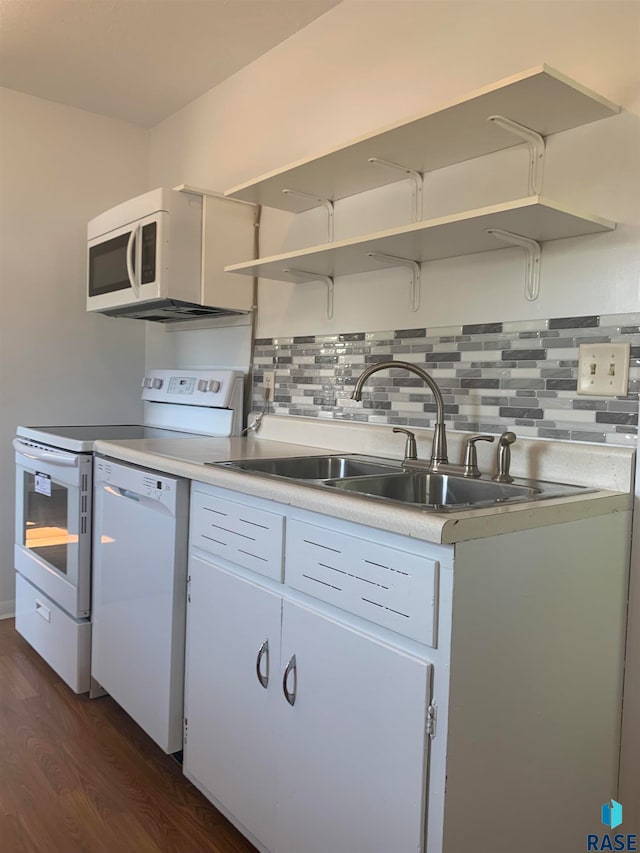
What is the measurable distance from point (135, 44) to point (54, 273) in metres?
1.09

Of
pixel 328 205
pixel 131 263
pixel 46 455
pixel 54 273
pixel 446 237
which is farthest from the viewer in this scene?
pixel 54 273

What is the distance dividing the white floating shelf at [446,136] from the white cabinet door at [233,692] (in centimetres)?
112

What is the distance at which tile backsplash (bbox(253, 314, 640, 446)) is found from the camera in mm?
1455

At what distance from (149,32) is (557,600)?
7.55 ft

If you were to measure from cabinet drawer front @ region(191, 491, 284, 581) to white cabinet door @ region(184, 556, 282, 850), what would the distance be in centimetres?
5

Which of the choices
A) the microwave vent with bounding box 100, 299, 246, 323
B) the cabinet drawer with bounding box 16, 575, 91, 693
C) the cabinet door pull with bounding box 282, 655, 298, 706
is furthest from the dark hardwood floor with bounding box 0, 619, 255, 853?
the microwave vent with bounding box 100, 299, 246, 323

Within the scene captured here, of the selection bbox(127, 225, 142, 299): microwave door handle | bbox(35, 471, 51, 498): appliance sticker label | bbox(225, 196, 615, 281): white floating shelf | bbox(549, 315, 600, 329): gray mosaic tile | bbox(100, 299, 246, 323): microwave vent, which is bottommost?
bbox(35, 471, 51, 498): appliance sticker label

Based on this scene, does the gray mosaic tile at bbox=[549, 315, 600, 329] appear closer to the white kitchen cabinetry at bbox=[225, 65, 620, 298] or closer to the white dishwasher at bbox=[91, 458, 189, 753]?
the white kitchen cabinetry at bbox=[225, 65, 620, 298]

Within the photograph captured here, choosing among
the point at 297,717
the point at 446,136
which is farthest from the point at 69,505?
the point at 446,136

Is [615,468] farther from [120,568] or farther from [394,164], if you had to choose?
[120,568]

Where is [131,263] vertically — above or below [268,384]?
above

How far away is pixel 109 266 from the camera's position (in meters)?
2.78

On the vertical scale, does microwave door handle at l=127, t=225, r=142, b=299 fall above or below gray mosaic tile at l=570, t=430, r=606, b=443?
above

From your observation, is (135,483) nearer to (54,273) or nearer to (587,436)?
(587,436)
